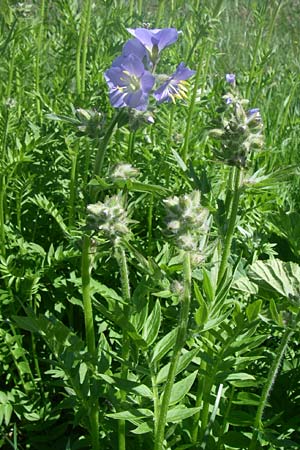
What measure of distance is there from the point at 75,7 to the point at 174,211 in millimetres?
1717

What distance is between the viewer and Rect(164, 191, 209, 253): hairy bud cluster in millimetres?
1603

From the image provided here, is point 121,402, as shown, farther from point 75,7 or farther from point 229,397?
point 75,7

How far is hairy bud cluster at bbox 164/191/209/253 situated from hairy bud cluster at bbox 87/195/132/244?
4.9 inches

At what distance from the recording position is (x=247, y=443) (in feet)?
7.13

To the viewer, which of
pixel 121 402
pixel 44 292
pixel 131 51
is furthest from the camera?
pixel 44 292

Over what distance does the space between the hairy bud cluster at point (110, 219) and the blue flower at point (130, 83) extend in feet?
0.78

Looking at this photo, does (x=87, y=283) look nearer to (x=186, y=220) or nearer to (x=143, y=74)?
(x=186, y=220)

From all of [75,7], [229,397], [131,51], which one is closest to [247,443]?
[229,397]

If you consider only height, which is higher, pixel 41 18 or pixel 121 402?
pixel 41 18

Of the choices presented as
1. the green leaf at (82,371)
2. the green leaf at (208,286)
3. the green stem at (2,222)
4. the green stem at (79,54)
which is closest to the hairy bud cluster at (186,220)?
the green leaf at (208,286)

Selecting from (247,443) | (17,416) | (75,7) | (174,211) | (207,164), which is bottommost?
(17,416)

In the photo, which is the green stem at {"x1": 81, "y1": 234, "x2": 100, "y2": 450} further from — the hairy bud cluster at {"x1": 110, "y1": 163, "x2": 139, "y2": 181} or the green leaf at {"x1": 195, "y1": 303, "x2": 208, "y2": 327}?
the green leaf at {"x1": 195, "y1": 303, "x2": 208, "y2": 327}

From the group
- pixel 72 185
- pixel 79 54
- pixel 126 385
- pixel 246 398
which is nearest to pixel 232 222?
pixel 126 385

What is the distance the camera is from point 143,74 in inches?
68.7
